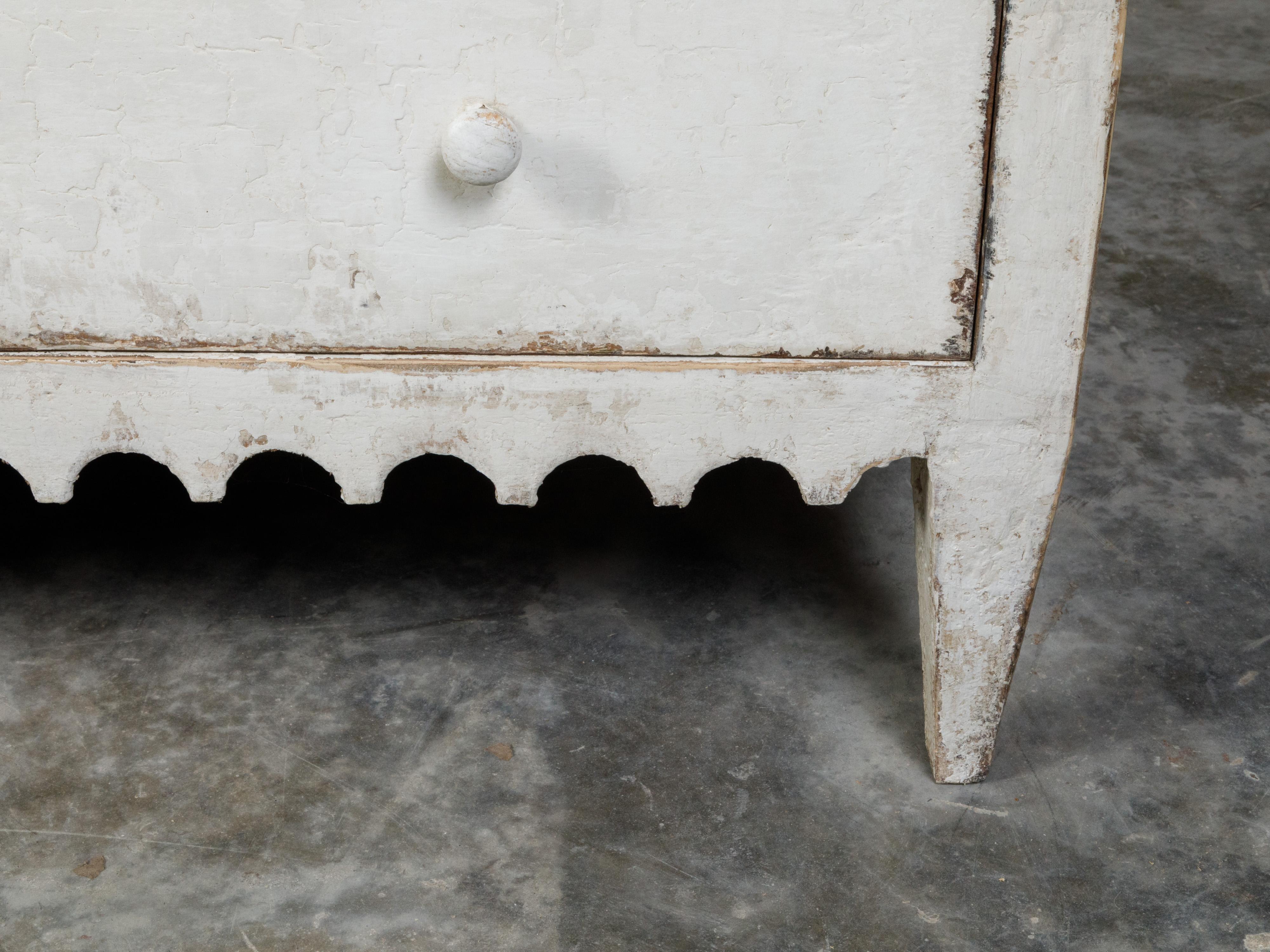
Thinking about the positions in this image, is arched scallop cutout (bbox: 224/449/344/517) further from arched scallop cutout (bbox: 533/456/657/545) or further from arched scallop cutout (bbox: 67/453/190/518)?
arched scallop cutout (bbox: 533/456/657/545)

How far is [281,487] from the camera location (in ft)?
7.02

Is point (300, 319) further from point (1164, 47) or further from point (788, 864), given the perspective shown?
point (1164, 47)

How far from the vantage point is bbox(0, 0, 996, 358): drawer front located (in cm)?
121

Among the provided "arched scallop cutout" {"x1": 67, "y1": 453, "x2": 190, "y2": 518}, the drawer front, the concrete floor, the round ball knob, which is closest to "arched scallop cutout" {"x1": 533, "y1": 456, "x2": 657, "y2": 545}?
the concrete floor

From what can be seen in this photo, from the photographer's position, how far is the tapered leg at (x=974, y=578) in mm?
1404

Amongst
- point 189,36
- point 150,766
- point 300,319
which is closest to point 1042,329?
point 300,319

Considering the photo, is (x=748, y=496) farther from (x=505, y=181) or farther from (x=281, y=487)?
(x=505, y=181)

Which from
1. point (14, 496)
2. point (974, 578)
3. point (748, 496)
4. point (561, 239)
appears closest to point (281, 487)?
point (14, 496)

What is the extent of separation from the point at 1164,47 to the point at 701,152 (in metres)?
3.54

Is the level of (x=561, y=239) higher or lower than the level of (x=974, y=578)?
higher

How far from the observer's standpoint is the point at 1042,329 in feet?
4.34

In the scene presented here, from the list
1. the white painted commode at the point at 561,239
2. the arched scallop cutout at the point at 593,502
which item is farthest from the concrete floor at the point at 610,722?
the white painted commode at the point at 561,239

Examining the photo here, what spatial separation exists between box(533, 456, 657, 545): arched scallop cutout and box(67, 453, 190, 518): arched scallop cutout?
535mm

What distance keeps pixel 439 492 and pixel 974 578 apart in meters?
0.94
